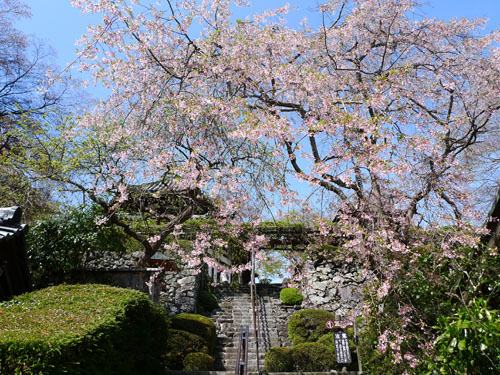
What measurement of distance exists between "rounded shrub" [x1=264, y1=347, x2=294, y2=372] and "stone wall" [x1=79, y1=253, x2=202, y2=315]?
3.20 metres

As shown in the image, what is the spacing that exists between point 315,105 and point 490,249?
3078 millimetres

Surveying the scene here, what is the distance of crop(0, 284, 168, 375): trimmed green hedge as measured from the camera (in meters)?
3.04

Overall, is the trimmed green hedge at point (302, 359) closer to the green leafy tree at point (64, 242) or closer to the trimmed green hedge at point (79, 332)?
the trimmed green hedge at point (79, 332)

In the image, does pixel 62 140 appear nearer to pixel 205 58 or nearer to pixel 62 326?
pixel 205 58

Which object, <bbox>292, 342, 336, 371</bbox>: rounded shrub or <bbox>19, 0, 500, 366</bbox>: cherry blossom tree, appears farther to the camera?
<bbox>292, 342, 336, 371</bbox>: rounded shrub

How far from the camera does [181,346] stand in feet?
31.7

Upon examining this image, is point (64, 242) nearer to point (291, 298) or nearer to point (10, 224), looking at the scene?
point (10, 224)

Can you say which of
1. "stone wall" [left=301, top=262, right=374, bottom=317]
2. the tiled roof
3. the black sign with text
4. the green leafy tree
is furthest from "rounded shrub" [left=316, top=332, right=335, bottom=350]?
the tiled roof

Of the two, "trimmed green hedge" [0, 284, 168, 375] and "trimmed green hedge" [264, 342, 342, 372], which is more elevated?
"trimmed green hedge" [0, 284, 168, 375]

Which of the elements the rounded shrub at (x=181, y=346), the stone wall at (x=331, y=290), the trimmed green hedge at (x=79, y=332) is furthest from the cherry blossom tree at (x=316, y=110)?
the stone wall at (x=331, y=290)

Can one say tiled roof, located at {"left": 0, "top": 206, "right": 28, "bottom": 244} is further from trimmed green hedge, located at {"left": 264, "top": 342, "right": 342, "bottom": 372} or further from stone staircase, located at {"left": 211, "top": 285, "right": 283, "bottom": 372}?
trimmed green hedge, located at {"left": 264, "top": 342, "right": 342, "bottom": 372}

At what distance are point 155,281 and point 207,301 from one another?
143 inches

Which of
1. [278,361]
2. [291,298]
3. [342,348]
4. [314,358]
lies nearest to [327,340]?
[314,358]

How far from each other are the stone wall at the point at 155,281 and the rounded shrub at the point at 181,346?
1.12 m
